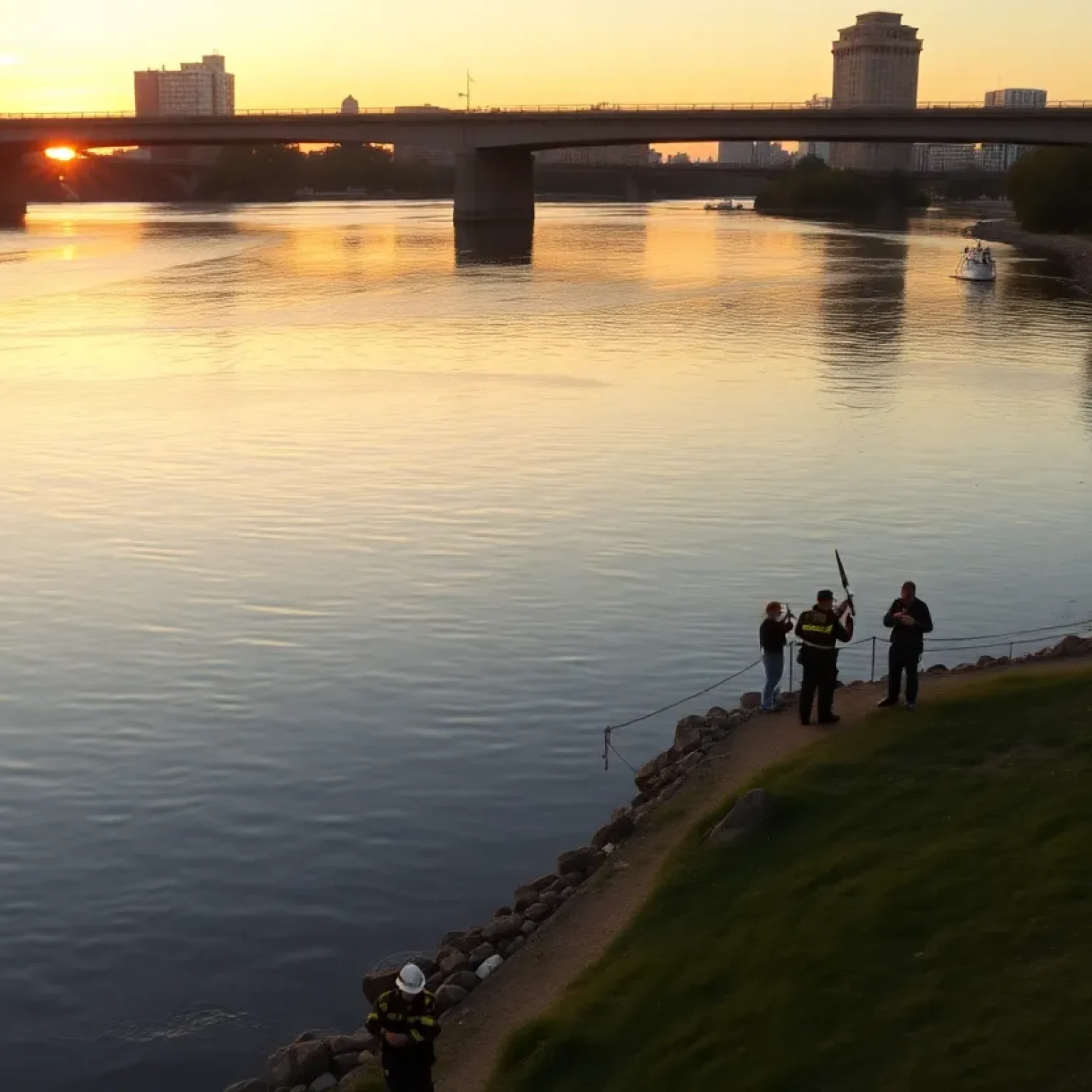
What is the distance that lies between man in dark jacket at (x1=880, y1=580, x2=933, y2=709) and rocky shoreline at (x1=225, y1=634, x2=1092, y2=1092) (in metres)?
2.11

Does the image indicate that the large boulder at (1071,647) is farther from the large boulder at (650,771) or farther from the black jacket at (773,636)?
the large boulder at (650,771)

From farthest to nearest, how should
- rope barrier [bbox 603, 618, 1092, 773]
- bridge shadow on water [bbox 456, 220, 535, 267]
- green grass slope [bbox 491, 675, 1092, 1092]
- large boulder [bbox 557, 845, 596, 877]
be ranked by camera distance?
bridge shadow on water [bbox 456, 220, 535, 267] → rope barrier [bbox 603, 618, 1092, 773] → large boulder [bbox 557, 845, 596, 877] → green grass slope [bbox 491, 675, 1092, 1092]

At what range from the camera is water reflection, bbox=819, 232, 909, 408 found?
54.6 meters

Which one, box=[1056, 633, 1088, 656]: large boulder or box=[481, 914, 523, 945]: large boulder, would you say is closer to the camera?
box=[481, 914, 523, 945]: large boulder

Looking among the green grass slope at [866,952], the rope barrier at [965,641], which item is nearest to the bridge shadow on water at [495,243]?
the rope barrier at [965,641]

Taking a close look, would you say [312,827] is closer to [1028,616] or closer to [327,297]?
[1028,616]

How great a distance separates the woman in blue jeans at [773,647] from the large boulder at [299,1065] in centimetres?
806

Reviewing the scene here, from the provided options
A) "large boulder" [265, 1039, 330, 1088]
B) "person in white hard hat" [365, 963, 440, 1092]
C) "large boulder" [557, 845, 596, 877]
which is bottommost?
"large boulder" [265, 1039, 330, 1088]

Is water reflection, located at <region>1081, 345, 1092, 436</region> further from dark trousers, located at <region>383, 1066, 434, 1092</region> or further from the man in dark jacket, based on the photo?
dark trousers, located at <region>383, 1066, 434, 1092</region>

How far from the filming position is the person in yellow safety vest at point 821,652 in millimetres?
18234

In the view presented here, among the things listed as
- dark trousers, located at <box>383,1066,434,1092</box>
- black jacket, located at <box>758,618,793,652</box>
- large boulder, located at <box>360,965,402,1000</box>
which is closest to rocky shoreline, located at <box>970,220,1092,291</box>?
black jacket, located at <box>758,618,793,652</box>

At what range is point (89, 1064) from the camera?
1375 centimetres

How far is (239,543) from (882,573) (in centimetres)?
1169

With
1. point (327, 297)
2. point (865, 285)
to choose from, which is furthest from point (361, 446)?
point (865, 285)
